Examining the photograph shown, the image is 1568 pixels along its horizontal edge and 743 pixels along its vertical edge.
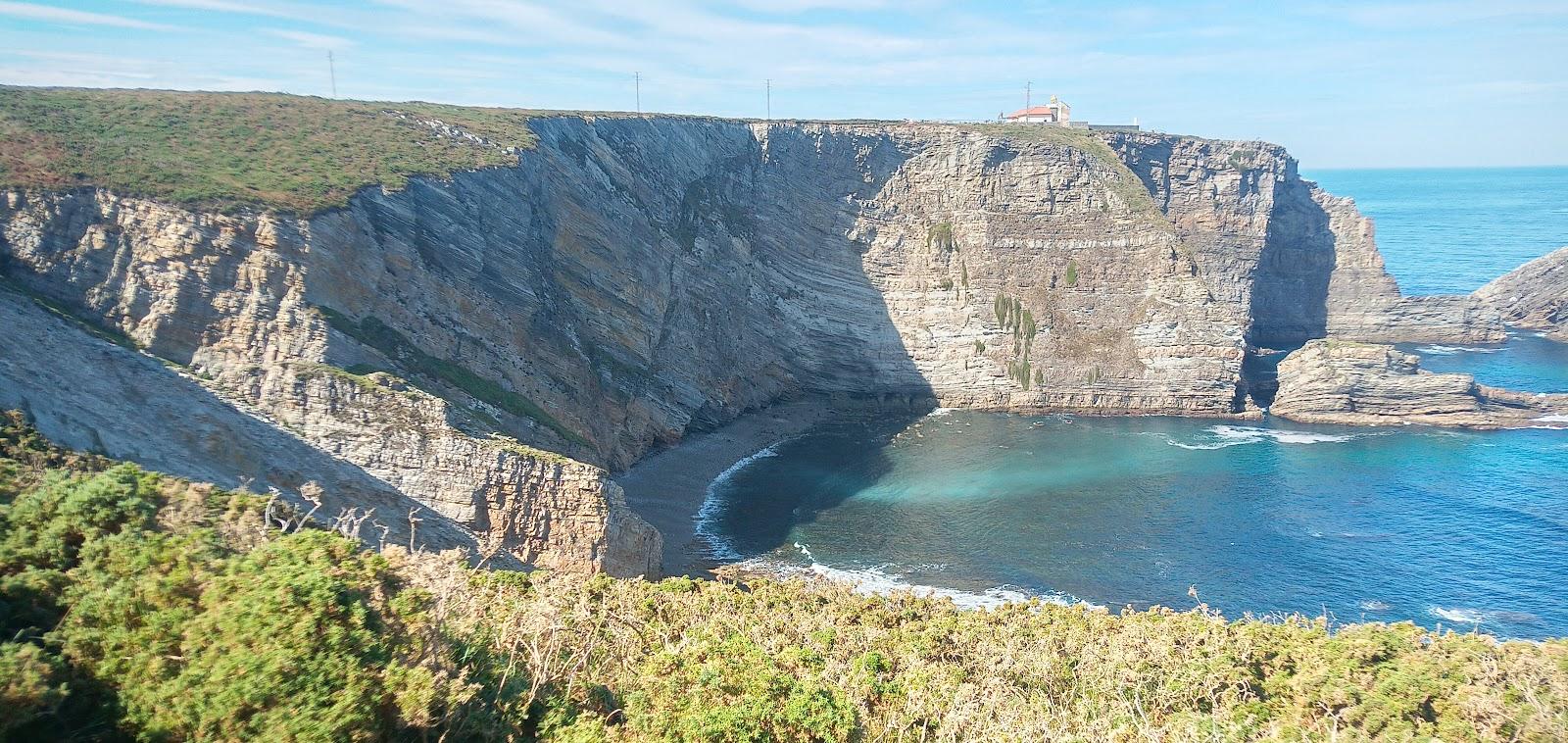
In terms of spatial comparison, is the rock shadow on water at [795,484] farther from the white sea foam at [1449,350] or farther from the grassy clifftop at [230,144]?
the white sea foam at [1449,350]

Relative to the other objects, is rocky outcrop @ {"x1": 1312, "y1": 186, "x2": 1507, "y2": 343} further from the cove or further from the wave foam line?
the wave foam line

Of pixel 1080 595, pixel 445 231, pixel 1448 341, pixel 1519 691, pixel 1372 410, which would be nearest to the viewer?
pixel 1519 691

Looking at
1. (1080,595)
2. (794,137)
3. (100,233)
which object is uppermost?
(794,137)

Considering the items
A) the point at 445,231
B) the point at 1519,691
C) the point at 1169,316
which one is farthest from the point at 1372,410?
the point at 445,231

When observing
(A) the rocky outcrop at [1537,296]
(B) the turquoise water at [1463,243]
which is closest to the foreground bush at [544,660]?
(A) the rocky outcrop at [1537,296]

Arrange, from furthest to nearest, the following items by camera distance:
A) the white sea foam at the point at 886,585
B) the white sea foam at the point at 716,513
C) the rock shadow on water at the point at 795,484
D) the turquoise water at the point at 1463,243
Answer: the turquoise water at the point at 1463,243
the rock shadow on water at the point at 795,484
the white sea foam at the point at 716,513
the white sea foam at the point at 886,585

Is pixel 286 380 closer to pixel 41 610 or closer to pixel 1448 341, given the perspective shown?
pixel 41 610

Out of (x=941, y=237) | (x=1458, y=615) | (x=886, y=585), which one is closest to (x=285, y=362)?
(x=886, y=585)

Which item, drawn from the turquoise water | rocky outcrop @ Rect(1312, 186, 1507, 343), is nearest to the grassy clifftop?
rocky outcrop @ Rect(1312, 186, 1507, 343)
